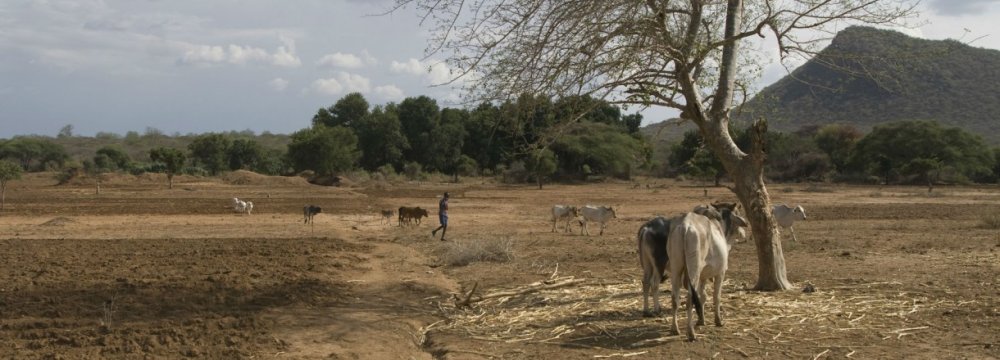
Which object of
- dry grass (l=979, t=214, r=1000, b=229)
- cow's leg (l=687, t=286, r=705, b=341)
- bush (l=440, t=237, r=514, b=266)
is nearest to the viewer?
cow's leg (l=687, t=286, r=705, b=341)

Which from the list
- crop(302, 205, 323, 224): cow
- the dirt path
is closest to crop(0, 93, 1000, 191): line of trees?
crop(302, 205, 323, 224): cow

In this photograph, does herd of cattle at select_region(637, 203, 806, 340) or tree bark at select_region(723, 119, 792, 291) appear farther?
tree bark at select_region(723, 119, 792, 291)

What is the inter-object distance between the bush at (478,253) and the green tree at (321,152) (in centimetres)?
4981

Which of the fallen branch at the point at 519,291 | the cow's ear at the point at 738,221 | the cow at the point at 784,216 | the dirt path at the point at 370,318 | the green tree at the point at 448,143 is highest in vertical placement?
the green tree at the point at 448,143

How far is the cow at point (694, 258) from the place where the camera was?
837cm

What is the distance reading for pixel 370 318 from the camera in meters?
10.5

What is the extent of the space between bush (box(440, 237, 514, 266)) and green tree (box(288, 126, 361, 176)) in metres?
49.8

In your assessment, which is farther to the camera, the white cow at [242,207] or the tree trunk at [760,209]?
the white cow at [242,207]

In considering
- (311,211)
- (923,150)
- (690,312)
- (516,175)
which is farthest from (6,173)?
(923,150)

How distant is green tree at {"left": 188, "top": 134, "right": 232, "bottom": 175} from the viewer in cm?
7619

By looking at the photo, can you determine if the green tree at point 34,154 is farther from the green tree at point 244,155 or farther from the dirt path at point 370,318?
the dirt path at point 370,318

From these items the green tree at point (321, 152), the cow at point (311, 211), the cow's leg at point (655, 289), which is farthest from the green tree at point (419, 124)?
the cow's leg at point (655, 289)

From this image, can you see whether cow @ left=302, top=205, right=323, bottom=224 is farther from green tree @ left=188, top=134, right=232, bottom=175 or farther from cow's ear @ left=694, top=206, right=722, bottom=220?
green tree @ left=188, top=134, right=232, bottom=175

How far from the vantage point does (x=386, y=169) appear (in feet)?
228
